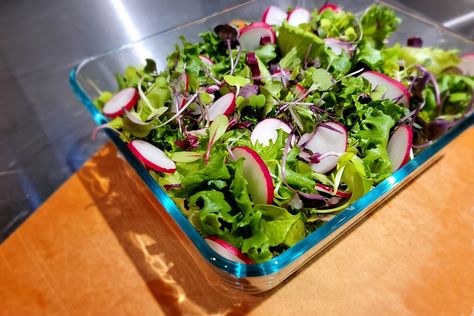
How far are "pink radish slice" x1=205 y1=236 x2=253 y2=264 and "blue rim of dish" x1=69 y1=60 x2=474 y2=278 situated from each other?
0.07ft

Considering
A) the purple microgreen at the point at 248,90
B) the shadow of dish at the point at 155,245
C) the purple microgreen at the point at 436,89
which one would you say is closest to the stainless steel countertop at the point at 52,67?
the shadow of dish at the point at 155,245

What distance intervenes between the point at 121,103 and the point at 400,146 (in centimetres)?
51

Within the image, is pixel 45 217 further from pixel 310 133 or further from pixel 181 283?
pixel 310 133

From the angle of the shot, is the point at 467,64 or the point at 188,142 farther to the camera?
the point at 467,64

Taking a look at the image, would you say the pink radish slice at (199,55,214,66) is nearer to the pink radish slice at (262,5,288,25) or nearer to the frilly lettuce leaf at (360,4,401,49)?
the pink radish slice at (262,5,288,25)

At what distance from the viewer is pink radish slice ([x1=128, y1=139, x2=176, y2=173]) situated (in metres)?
0.68

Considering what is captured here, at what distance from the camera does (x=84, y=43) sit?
148 centimetres

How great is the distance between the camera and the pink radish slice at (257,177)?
0.60m

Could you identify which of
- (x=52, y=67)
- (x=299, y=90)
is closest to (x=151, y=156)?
(x=299, y=90)

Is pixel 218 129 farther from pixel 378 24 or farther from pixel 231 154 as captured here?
pixel 378 24

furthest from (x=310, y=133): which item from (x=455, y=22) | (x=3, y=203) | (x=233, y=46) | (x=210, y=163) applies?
(x=455, y=22)

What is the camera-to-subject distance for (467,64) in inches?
34.8

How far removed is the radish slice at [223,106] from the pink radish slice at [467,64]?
18.9 inches

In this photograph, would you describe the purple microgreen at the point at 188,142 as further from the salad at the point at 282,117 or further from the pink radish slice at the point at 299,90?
the pink radish slice at the point at 299,90
